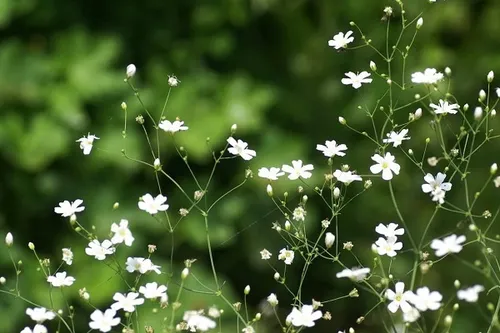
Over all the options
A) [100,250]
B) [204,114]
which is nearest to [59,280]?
[100,250]

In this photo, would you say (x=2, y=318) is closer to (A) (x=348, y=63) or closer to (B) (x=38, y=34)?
(B) (x=38, y=34)

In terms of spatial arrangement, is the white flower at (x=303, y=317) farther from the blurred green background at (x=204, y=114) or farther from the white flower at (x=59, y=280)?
the blurred green background at (x=204, y=114)

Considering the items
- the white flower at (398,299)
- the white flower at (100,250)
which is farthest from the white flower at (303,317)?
the white flower at (100,250)

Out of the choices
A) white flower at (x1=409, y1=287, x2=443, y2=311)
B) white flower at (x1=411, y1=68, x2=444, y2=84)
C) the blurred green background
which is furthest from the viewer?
the blurred green background

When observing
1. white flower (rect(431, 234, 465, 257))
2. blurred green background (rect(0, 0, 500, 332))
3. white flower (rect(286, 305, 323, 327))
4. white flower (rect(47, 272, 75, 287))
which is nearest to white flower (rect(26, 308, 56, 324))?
white flower (rect(47, 272, 75, 287))

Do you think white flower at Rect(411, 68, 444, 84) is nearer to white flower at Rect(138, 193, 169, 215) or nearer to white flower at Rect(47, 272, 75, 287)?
white flower at Rect(138, 193, 169, 215)

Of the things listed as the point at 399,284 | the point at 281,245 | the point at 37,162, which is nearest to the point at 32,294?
the point at 37,162
